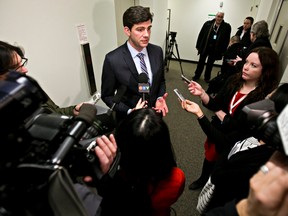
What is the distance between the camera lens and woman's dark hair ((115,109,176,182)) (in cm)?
71

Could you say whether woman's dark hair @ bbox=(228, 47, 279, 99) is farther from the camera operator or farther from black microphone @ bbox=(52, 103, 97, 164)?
the camera operator

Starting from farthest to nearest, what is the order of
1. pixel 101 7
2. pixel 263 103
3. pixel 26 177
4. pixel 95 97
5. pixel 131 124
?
1. pixel 95 97
2. pixel 101 7
3. pixel 131 124
4. pixel 263 103
5. pixel 26 177

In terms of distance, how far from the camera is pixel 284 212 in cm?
43

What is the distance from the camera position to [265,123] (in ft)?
1.55

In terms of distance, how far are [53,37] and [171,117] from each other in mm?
2247

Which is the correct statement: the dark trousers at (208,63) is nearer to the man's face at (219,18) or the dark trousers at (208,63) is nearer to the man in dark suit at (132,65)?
the man's face at (219,18)

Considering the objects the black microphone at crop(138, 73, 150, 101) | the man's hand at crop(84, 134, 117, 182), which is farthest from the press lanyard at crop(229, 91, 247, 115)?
the man's hand at crop(84, 134, 117, 182)

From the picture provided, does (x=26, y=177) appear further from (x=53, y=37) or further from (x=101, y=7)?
(x=101, y=7)

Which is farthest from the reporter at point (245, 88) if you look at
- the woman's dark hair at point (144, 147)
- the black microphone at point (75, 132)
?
the black microphone at point (75, 132)

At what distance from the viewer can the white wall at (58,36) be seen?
1.08 m

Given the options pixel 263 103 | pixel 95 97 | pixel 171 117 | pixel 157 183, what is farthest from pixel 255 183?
pixel 171 117

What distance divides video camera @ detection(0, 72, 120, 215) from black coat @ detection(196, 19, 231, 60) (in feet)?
14.4

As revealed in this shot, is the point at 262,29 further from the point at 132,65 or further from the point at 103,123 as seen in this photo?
the point at 103,123

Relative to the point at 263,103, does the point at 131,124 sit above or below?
below
